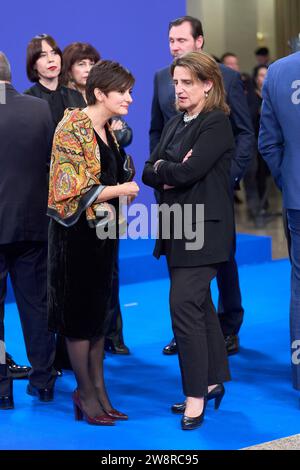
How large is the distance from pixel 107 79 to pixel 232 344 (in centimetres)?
195

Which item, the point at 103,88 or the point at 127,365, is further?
the point at 127,365

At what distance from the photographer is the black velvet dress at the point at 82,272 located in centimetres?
429

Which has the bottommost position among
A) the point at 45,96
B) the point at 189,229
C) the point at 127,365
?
the point at 127,365

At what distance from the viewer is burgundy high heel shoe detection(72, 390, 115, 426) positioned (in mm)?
4426

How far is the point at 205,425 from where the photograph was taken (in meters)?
4.41

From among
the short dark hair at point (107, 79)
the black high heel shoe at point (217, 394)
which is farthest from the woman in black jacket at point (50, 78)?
the black high heel shoe at point (217, 394)

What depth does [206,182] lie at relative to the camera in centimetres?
431

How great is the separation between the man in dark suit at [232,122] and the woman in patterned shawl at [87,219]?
46.4 inches

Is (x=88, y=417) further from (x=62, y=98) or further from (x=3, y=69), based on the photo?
(x=62, y=98)

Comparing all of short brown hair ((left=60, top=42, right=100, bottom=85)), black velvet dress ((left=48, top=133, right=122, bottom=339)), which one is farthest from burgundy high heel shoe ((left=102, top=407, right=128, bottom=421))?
short brown hair ((left=60, top=42, right=100, bottom=85))

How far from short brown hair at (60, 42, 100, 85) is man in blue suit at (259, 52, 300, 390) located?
1263mm

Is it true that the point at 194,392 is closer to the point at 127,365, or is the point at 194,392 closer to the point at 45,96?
the point at 127,365

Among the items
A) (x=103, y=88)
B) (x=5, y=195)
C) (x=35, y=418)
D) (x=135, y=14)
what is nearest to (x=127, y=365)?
(x=35, y=418)

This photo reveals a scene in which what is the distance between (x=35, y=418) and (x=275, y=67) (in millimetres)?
1937
